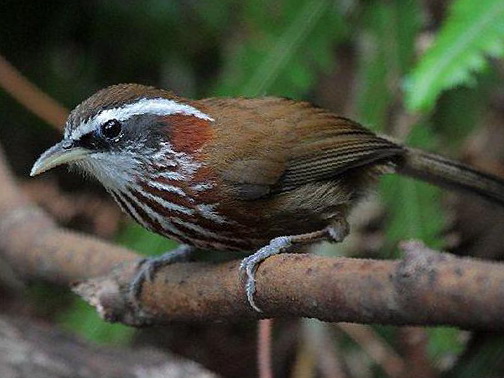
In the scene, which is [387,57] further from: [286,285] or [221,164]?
[286,285]

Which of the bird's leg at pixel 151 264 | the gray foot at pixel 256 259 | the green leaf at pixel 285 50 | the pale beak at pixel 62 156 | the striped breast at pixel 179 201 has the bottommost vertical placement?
the bird's leg at pixel 151 264

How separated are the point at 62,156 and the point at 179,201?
38 centimetres

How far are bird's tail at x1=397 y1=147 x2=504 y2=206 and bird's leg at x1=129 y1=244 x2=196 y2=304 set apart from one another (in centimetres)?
81

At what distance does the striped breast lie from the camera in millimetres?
2775

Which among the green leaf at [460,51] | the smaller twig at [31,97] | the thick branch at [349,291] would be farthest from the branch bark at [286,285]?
the smaller twig at [31,97]

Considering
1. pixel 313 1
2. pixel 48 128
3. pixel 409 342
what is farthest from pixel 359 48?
pixel 48 128

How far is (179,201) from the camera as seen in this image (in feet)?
9.10

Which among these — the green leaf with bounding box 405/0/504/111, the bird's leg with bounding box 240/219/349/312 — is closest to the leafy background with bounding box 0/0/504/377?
the green leaf with bounding box 405/0/504/111

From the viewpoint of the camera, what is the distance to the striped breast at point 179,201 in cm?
278

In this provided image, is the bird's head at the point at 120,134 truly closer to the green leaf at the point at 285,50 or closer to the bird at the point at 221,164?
the bird at the point at 221,164

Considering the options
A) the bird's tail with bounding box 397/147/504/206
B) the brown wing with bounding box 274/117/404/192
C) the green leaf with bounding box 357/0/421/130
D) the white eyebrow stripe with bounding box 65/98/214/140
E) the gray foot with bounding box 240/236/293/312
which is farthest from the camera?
the green leaf with bounding box 357/0/421/130

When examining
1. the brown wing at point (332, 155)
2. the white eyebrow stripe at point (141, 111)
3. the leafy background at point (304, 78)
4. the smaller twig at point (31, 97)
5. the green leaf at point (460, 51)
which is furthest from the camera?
the smaller twig at point (31, 97)

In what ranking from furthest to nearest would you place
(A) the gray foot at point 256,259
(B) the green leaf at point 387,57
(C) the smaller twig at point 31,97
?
(C) the smaller twig at point 31,97
(B) the green leaf at point 387,57
(A) the gray foot at point 256,259

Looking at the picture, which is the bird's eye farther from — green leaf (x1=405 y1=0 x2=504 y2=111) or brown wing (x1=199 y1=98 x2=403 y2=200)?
green leaf (x1=405 y1=0 x2=504 y2=111)
